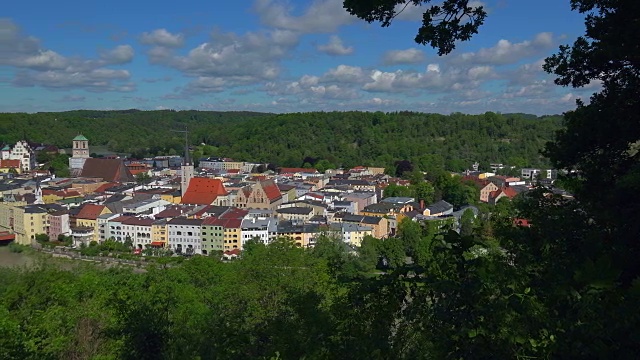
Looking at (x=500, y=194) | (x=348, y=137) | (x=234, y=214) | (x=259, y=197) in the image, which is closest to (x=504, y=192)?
(x=500, y=194)

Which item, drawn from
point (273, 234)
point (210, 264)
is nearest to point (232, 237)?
point (273, 234)

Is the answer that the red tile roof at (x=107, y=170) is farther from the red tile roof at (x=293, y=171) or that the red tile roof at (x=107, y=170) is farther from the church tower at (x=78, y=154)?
the red tile roof at (x=293, y=171)

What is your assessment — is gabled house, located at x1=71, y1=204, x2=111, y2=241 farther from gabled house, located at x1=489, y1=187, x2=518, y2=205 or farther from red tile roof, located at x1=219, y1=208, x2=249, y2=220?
gabled house, located at x1=489, y1=187, x2=518, y2=205

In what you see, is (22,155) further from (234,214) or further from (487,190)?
(487,190)

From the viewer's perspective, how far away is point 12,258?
2559cm

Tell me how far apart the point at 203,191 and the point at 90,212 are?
728cm

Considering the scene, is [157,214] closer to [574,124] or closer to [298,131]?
[574,124]

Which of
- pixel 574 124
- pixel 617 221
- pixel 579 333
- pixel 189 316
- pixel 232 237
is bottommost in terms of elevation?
pixel 232 237

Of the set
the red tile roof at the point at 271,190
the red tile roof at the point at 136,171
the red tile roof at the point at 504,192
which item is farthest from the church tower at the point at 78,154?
the red tile roof at the point at 504,192

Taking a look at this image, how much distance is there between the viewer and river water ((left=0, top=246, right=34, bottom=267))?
79.3ft

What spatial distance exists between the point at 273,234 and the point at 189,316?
17.7 meters

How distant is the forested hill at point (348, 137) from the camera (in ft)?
198

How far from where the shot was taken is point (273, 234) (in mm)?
26062

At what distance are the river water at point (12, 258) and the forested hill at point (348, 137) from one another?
3443 cm
